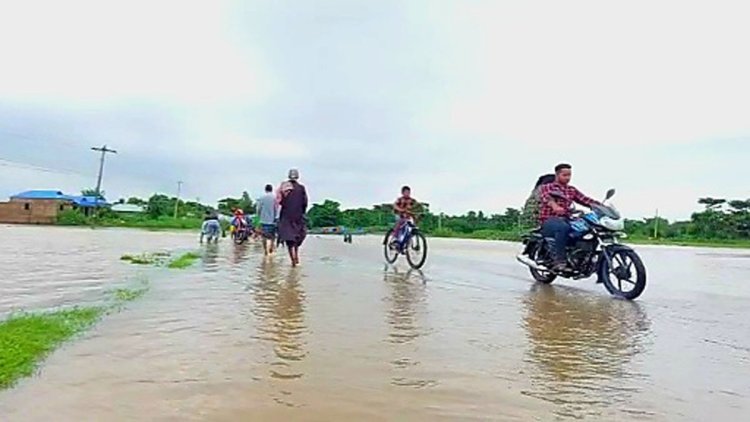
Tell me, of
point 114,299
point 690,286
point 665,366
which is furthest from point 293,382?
point 690,286

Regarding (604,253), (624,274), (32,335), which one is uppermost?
(604,253)

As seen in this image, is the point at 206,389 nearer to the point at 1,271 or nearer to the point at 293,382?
the point at 293,382

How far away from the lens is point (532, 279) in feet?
35.4

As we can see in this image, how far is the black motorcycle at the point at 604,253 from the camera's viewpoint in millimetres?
8250

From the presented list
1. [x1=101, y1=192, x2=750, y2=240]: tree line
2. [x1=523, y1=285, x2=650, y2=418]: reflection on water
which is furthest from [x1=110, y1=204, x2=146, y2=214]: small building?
[x1=523, y1=285, x2=650, y2=418]: reflection on water

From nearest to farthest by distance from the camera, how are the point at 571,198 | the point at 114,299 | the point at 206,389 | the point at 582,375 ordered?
A: the point at 206,389, the point at 582,375, the point at 114,299, the point at 571,198

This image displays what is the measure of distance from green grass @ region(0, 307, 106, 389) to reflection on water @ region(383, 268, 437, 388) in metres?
1.95

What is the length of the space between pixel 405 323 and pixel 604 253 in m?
3.91

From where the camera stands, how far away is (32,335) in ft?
15.0

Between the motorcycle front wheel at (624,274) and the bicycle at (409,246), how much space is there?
13.5ft

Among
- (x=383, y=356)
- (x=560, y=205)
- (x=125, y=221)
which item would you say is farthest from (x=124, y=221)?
(x=383, y=356)

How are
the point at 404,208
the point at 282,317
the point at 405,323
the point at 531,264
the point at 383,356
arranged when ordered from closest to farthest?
the point at 383,356 → the point at 405,323 → the point at 282,317 → the point at 531,264 → the point at 404,208

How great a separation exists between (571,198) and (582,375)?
18.2ft

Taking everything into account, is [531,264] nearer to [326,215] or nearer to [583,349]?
[583,349]
